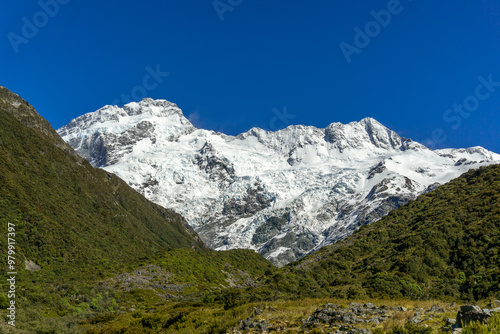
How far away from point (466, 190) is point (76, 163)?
141m

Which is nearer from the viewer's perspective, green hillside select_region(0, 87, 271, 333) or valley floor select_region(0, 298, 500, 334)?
valley floor select_region(0, 298, 500, 334)

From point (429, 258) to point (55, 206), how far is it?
99288 millimetres

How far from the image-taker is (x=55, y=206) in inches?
3890

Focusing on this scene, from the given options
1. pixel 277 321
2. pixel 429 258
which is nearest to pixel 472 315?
pixel 277 321

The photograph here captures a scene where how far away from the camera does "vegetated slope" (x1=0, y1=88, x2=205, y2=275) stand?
265 ft

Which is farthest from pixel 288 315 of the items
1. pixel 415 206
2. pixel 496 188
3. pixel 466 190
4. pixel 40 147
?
pixel 40 147

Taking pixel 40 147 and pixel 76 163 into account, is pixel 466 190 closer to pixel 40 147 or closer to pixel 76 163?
pixel 40 147

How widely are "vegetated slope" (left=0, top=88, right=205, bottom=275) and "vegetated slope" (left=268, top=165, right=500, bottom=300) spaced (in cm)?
6081

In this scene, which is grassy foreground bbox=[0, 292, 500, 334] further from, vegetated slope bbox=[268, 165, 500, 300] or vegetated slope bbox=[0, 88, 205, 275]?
vegetated slope bbox=[0, 88, 205, 275]

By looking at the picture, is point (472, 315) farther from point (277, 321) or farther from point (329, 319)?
point (277, 321)

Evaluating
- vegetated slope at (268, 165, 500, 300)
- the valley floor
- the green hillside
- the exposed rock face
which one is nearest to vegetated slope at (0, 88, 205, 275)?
the green hillside

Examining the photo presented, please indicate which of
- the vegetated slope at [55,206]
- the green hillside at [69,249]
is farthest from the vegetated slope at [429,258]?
the vegetated slope at [55,206]

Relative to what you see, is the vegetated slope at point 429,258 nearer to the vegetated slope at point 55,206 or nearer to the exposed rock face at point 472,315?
the exposed rock face at point 472,315

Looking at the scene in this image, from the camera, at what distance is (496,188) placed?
5206 centimetres
